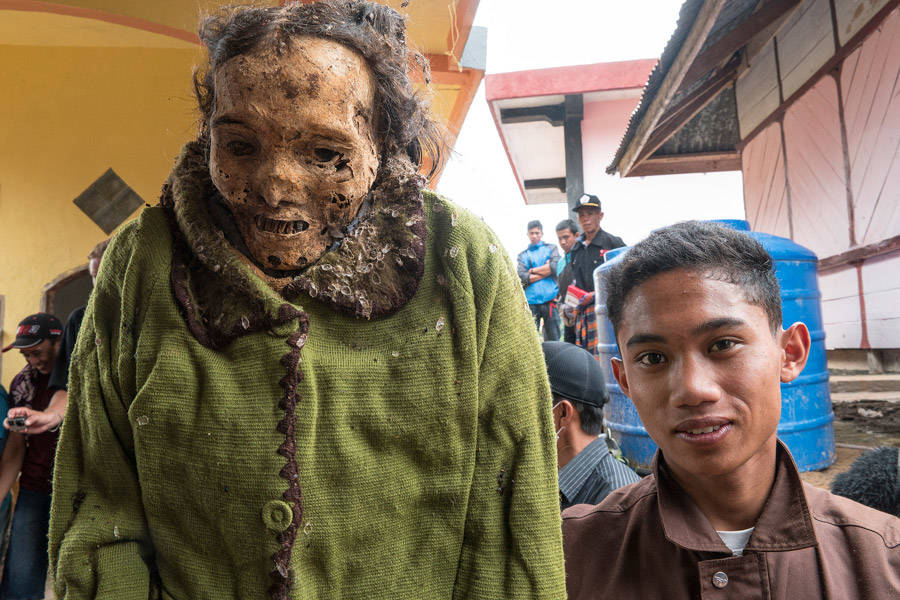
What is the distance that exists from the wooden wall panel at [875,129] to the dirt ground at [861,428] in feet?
4.18

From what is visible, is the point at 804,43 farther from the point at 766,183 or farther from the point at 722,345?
the point at 722,345

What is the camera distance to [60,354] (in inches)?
126

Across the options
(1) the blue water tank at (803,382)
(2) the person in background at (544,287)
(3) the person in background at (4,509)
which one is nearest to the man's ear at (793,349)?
(1) the blue water tank at (803,382)

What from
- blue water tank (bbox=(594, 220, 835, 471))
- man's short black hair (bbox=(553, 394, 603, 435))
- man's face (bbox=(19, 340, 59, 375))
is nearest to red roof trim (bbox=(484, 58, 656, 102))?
blue water tank (bbox=(594, 220, 835, 471))

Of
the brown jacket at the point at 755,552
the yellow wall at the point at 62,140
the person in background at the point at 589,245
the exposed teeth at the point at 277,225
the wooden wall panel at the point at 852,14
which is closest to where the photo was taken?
the exposed teeth at the point at 277,225

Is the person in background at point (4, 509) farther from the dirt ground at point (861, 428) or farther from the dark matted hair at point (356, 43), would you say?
the dirt ground at point (861, 428)

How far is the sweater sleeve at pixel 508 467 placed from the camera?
0.98 meters

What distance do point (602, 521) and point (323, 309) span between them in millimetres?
929

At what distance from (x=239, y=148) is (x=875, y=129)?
518 cm

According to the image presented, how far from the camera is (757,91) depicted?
686cm

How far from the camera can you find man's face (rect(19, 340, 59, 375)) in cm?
359

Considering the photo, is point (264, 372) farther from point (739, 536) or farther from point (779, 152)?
point (779, 152)

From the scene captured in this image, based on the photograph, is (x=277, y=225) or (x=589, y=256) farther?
(x=589, y=256)

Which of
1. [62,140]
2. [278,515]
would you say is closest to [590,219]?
[62,140]
